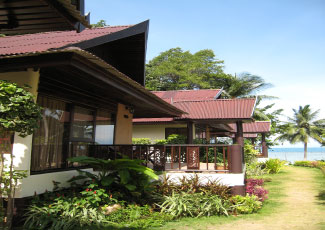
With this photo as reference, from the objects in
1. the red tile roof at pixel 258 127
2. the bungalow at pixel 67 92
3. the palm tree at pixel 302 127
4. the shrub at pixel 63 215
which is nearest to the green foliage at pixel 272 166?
the red tile roof at pixel 258 127

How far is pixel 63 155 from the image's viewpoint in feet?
23.1

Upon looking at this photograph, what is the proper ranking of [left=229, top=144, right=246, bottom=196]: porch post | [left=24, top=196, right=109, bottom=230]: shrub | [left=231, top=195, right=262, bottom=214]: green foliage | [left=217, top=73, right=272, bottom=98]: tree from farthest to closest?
[left=217, top=73, right=272, bottom=98]: tree → [left=229, top=144, right=246, bottom=196]: porch post → [left=231, top=195, right=262, bottom=214]: green foliage → [left=24, top=196, right=109, bottom=230]: shrub

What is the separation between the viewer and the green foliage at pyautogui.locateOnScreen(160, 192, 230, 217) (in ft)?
22.3

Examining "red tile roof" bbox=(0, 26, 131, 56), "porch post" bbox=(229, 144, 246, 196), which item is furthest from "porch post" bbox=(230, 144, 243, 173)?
"red tile roof" bbox=(0, 26, 131, 56)

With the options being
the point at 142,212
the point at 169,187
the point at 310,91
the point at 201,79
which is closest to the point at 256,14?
the point at 169,187

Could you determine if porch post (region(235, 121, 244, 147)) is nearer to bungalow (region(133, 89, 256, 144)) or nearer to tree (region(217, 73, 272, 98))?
bungalow (region(133, 89, 256, 144))

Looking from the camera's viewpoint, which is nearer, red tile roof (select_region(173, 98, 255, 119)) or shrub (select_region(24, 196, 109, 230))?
shrub (select_region(24, 196, 109, 230))

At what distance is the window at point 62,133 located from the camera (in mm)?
6227

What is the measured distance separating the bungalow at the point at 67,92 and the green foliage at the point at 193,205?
257 centimetres

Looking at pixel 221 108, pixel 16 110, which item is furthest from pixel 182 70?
pixel 16 110

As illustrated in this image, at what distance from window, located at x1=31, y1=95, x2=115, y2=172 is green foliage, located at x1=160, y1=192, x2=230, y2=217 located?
8.87 ft

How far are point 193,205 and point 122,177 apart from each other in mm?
1909

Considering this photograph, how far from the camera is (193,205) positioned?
23.1ft

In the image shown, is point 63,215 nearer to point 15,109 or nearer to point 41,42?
point 15,109
